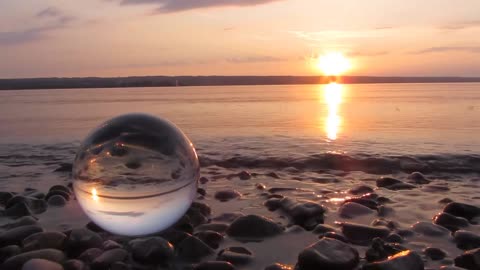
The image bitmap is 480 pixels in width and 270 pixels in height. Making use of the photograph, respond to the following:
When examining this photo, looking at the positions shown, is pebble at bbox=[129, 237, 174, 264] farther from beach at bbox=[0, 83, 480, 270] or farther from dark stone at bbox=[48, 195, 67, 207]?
dark stone at bbox=[48, 195, 67, 207]

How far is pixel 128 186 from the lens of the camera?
168 inches

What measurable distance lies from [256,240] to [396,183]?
367 centimetres

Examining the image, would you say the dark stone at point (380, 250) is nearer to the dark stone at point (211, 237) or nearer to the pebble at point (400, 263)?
the pebble at point (400, 263)

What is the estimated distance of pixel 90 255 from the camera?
4277mm

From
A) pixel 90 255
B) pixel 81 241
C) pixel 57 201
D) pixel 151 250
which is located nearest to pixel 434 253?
pixel 151 250

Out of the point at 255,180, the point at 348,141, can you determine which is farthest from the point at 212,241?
the point at 348,141

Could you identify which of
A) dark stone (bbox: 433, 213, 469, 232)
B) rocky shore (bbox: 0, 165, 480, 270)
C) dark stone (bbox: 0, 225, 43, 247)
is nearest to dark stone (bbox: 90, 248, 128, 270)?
rocky shore (bbox: 0, 165, 480, 270)

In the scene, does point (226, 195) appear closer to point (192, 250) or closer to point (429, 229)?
point (192, 250)

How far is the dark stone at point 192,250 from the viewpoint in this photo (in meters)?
4.34

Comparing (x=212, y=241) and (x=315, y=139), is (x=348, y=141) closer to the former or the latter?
(x=315, y=139)

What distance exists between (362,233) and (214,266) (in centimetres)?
180

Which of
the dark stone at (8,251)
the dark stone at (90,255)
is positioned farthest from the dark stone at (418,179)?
the dark stone at (8,251)

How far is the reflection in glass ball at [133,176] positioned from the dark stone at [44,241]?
16.9 inches

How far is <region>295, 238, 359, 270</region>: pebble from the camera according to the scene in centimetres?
398
